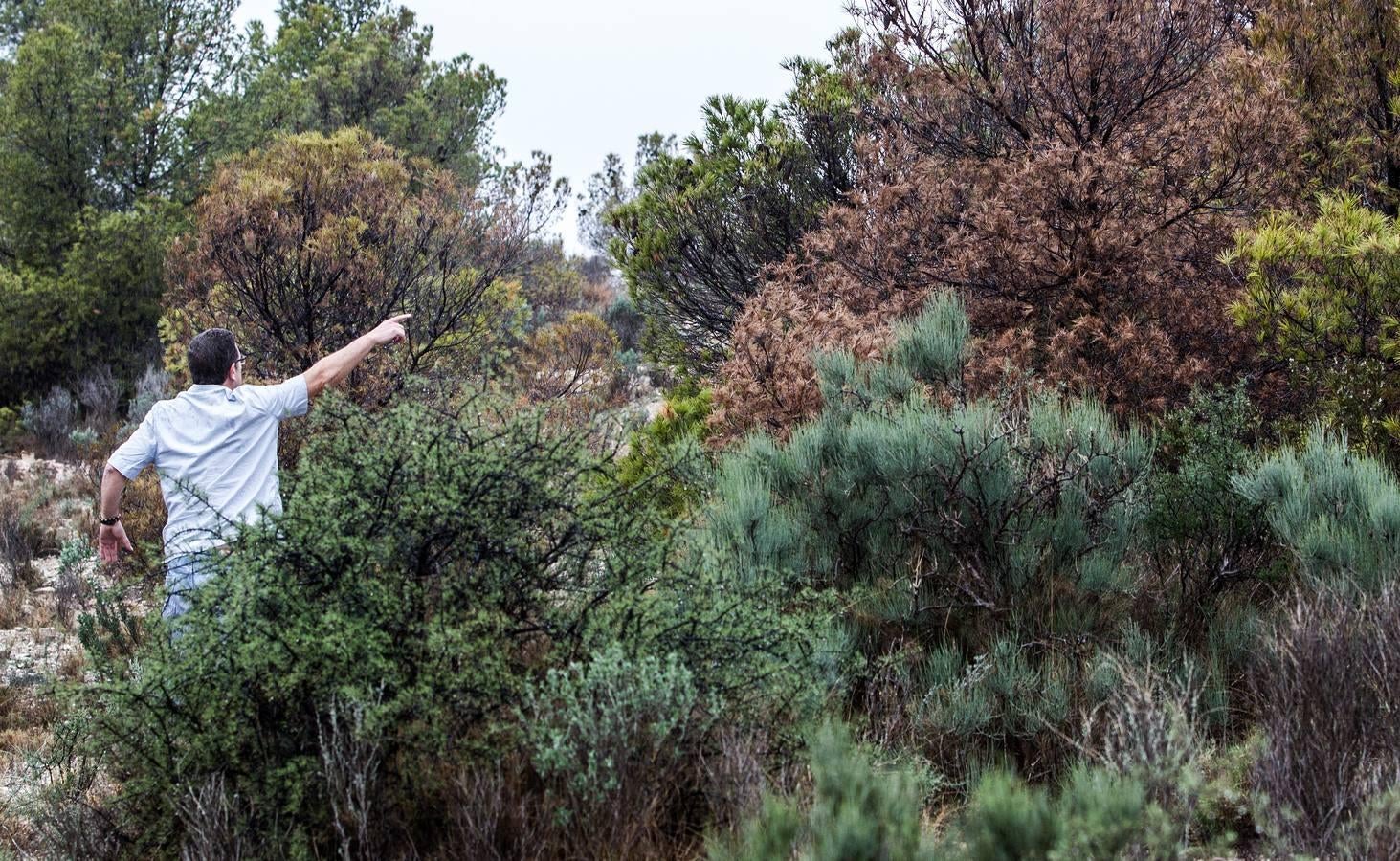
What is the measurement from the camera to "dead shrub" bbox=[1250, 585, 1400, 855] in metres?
2.93

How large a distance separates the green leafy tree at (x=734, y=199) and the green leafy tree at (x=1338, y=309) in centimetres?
523

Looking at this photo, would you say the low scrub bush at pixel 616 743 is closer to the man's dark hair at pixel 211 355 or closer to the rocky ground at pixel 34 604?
the rocky ground at pixel 34 604

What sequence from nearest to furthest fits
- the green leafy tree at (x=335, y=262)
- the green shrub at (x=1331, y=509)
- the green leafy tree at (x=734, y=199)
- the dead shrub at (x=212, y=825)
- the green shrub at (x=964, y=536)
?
the dead shrub at (x=212, y=825) < the green shrub at (x=1331, y=509) < the green shrub at (x=964, y=536) < the green leafy tree at (x=335, y=262) < the green leafy tree at (x=734, y=199)

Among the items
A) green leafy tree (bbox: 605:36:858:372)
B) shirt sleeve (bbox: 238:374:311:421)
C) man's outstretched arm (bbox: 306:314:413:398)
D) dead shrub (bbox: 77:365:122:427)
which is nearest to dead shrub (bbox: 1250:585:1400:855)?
man's outstretched arm (bbox: 306:314:413:398)

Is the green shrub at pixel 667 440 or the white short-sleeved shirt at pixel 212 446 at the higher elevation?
the white short-sleeved shirt at pixel 212 446

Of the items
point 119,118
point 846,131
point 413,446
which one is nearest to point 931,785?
point 413,446

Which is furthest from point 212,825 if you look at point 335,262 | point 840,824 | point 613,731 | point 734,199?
point 734,199

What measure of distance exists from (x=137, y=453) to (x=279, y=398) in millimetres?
555

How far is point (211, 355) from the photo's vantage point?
4352 mm

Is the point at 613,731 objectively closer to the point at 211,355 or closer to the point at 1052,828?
→ the point at 1052,828

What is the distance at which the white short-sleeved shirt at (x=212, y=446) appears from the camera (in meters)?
4.31

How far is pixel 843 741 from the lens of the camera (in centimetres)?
Result: 262

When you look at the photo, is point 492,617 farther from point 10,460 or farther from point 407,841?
point 10,460

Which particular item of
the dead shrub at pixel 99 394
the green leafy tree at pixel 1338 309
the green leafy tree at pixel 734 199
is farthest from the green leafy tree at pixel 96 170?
the green leafy tree at pixel 1338 309
